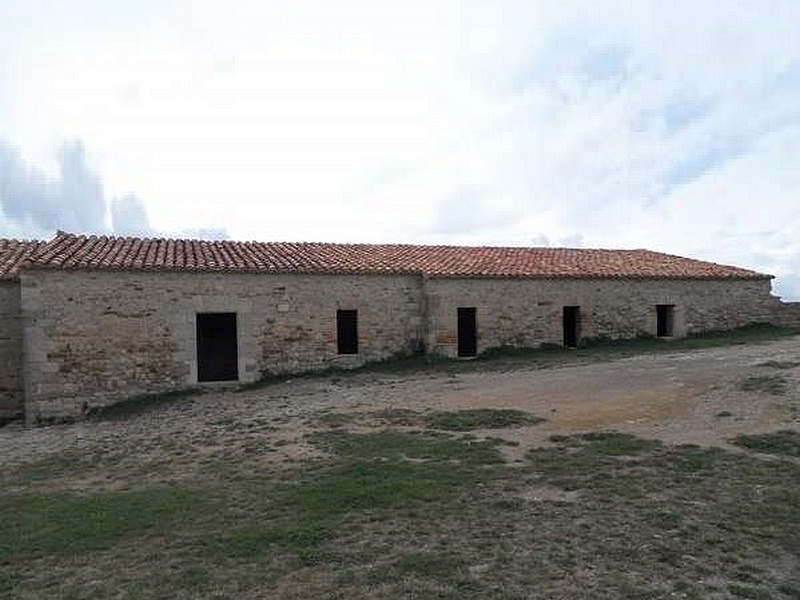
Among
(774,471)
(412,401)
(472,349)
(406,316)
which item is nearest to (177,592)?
(774,471)

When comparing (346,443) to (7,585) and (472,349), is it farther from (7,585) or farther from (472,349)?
(472,349)

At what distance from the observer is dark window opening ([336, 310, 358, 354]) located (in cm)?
1778

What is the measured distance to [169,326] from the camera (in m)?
15.5

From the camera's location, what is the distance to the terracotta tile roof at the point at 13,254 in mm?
15133

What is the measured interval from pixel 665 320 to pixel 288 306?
12.6 metres

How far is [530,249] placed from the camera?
23.6 m

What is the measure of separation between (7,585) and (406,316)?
1360cm

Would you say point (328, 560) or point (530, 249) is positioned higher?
point (530, 249)

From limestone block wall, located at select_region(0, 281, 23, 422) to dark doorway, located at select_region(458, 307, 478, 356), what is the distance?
11393mm

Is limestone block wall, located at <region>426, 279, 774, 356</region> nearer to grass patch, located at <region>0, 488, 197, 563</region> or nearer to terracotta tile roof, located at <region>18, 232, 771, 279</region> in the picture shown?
terracotta tile roof, located at <region>18, 232, 771, 279</region>

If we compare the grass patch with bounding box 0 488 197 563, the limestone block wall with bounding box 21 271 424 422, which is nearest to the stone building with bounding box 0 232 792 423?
the limestone block wall with bounding box 21 271 424 422

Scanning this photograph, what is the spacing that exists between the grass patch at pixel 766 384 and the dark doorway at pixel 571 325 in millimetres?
7369

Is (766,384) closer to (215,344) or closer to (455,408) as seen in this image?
(455,408)

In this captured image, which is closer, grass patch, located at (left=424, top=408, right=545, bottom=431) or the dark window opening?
grass patch, located at (left=424, top=408, right=545, bottom=431)
